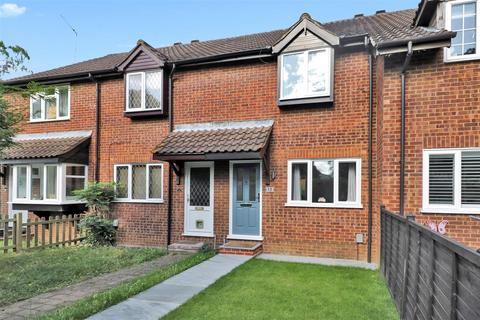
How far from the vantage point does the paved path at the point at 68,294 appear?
574 centimetres

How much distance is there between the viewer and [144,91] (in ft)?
40.4

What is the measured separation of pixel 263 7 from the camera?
504 inches

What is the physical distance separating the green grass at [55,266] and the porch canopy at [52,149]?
326 centimetres

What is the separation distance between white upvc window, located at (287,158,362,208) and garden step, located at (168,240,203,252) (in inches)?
123

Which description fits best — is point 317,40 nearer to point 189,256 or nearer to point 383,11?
point 383,11

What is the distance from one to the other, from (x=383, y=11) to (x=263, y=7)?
5.00m

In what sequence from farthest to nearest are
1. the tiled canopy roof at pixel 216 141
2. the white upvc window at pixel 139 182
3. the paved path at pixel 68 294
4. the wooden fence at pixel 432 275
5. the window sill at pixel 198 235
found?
the white upvc window at pixel 139 182
the window sill at pixel 198 235
the tiled canopy roof at pixel 216 141
the paved path at pixel 68 294
the wooden fence at pixel 432 275

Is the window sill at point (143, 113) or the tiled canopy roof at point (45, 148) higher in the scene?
the window sill at point (143, 113)

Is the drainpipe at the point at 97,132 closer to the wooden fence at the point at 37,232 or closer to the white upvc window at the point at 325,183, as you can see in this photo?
the wooden fence at the point at 37,232

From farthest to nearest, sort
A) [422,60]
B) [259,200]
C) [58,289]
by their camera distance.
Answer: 1. [259,200]
2. [422,60]
3. [58,289]

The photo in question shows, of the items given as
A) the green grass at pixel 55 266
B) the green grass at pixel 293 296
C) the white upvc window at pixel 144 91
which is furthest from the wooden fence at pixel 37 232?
the green grass at pixel 293 296

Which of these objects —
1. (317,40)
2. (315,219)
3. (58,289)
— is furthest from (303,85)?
(58,289)

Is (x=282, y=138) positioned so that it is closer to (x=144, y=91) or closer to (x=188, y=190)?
(x=188, y=190)

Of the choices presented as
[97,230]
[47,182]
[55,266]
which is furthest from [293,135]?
[47,182]
